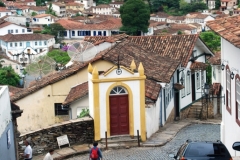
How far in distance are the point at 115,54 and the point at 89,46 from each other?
2.40 meters

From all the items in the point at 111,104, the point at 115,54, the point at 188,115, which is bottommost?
the point at 188,115

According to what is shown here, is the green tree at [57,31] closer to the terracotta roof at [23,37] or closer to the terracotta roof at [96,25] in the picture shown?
the terracotta roof at [96,25]

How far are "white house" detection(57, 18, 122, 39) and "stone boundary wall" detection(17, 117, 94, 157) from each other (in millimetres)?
93588

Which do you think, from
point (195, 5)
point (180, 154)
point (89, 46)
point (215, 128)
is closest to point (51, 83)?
point (89, 46)

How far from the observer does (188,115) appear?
111 feet

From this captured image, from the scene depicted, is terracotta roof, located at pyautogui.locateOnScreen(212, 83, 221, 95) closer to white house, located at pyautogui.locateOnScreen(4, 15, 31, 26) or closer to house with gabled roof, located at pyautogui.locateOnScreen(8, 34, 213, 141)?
house with gabled roof, located at pyautogui.locateOnScreen(8, 34, 213, 141)

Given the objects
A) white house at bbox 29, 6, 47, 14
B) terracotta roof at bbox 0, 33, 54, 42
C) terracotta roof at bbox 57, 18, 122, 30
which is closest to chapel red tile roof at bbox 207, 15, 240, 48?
terracotta roof at bbox 0, 33, 54, 42

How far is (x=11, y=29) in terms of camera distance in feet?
390

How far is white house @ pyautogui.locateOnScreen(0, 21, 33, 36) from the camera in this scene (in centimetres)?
11856

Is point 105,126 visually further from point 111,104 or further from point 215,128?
point 215,128

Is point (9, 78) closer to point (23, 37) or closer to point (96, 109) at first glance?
point (23, 37)

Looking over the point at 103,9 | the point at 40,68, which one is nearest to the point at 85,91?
the point at 40,68

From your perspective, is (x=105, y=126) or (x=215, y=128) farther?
(x=215, y=128)

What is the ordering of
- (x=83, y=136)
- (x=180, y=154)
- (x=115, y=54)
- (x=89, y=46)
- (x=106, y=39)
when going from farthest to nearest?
(x=106, y=39)
(x=89, y=46)
(x=115, y=54)
(x=83, y=136)
(x=180, y=154)
